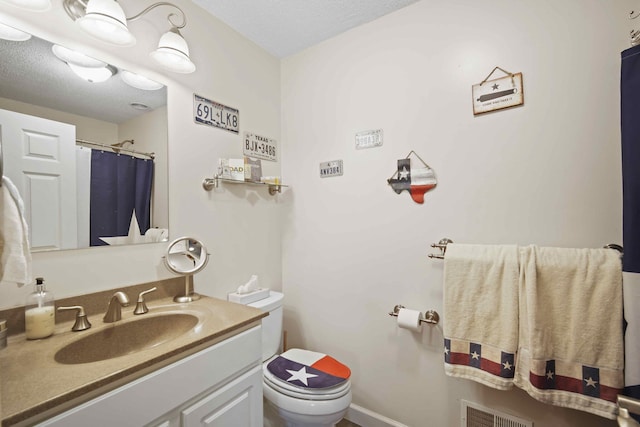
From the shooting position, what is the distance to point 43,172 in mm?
965

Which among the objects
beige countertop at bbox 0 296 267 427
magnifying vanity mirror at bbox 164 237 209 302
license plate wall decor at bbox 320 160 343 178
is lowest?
beige countertop at bbox 0 296 267 427

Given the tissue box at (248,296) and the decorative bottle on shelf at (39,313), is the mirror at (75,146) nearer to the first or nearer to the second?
the decorative bottle on shelf at (39,313)

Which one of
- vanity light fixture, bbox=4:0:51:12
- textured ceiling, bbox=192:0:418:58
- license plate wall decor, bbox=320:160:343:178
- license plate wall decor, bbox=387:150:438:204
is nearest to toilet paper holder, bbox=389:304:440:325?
license plate wall decor, bbox=387:150:438:204

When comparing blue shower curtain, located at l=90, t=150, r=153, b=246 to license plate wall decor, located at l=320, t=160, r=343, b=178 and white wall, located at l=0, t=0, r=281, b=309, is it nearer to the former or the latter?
white wall, located at l=0, t=0, r=281, b=309

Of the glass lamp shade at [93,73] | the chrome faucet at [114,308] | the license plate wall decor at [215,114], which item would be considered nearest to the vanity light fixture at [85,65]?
the glass lamp shade at [93,73]

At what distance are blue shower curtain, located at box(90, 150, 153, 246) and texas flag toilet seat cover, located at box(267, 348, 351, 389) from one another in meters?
0.95

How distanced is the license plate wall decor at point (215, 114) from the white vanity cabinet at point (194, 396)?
3.63 ft

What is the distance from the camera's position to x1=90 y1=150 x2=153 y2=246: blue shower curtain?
1.09 meters

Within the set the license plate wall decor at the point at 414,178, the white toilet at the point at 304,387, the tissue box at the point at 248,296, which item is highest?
the license plate wall decor at the point at 414,178

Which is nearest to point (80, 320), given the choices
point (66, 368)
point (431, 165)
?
point (66, 368)

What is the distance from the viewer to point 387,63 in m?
1.53

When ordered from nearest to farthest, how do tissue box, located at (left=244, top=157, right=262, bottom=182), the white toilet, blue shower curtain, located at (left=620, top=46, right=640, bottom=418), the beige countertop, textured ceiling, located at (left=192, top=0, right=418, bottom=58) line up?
the beige countertop, blue shower curtain, located at (left=620, top=46, right=640, bottom=418), the white toilet, textured ceiling, located at (left=192, top=0, right=418, bottom=58), tissue box, located at (left=244, top=157, right=262, bottom=182)

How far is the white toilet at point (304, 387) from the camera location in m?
1.18

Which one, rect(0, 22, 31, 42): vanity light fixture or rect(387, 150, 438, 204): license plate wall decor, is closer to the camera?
rect(0, 22, 31, 42): vanity light fixture
